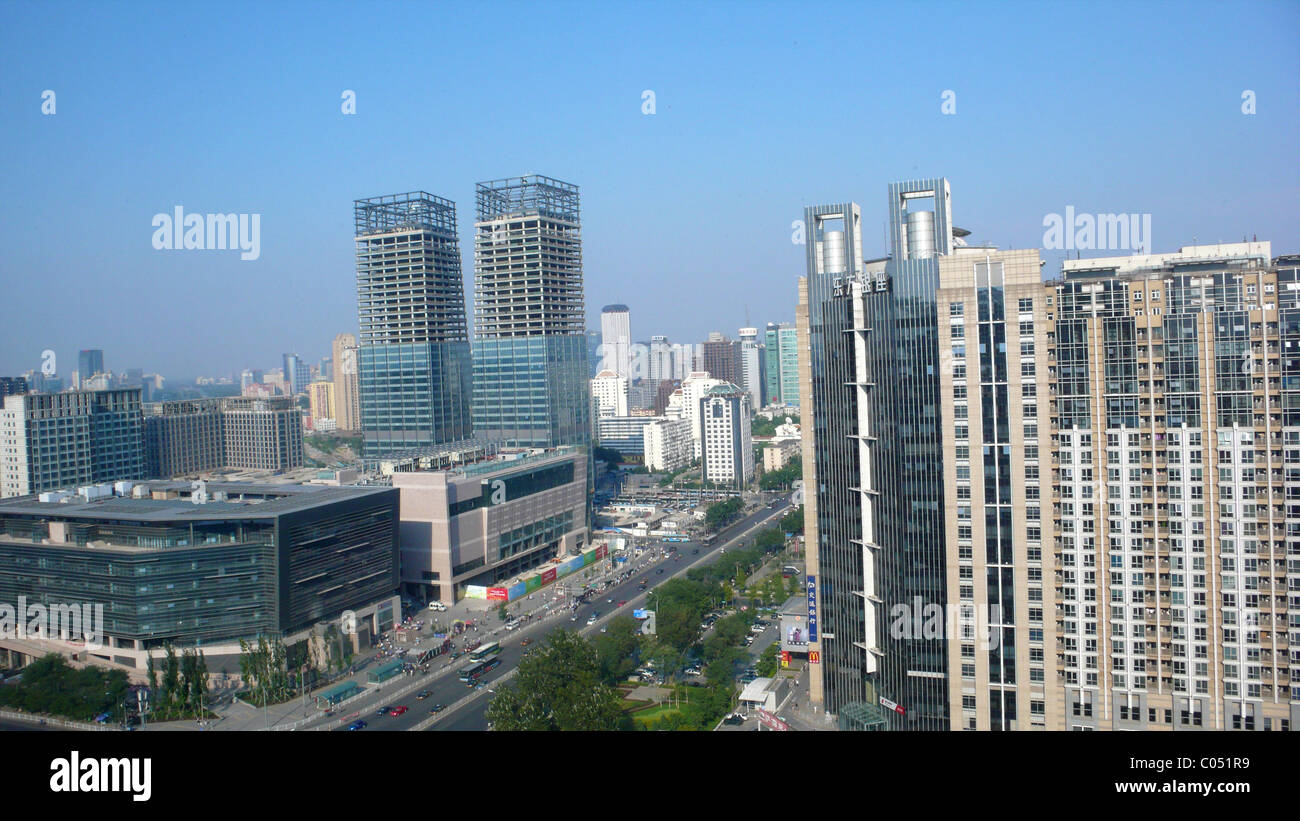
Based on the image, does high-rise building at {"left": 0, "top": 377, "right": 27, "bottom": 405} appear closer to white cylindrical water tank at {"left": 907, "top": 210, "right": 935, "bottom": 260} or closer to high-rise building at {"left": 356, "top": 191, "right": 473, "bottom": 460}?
high-rise building at {"left": 356, "top": 191, "right": 473, "bottom": 460}

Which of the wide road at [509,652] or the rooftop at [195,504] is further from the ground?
the rooftop at [195,504]

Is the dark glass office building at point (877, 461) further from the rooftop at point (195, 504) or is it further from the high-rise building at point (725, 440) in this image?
the high-rise building at point (725, 440)

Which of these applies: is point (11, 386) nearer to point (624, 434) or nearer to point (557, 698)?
point (624, 434)

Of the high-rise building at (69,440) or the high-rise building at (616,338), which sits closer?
the high-rise building at (69,440)

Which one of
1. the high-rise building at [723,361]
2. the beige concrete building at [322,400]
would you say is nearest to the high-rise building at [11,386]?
the beige concrete building at [322,400]

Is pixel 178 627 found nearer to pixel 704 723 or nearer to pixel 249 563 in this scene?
pixel 249 563

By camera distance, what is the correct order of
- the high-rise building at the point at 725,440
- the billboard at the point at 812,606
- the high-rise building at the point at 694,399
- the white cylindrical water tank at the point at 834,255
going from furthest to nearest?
1. the high-rise building at the point at 694,399
2. the high-rise building at the point at 725,440
3. the billboard at the point at 812,606
4. the white cylindrical water tank at the point at 834,255

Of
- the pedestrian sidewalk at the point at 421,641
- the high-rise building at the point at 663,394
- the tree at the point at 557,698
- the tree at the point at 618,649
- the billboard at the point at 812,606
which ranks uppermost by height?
the high-rise building at the point at 663,394
